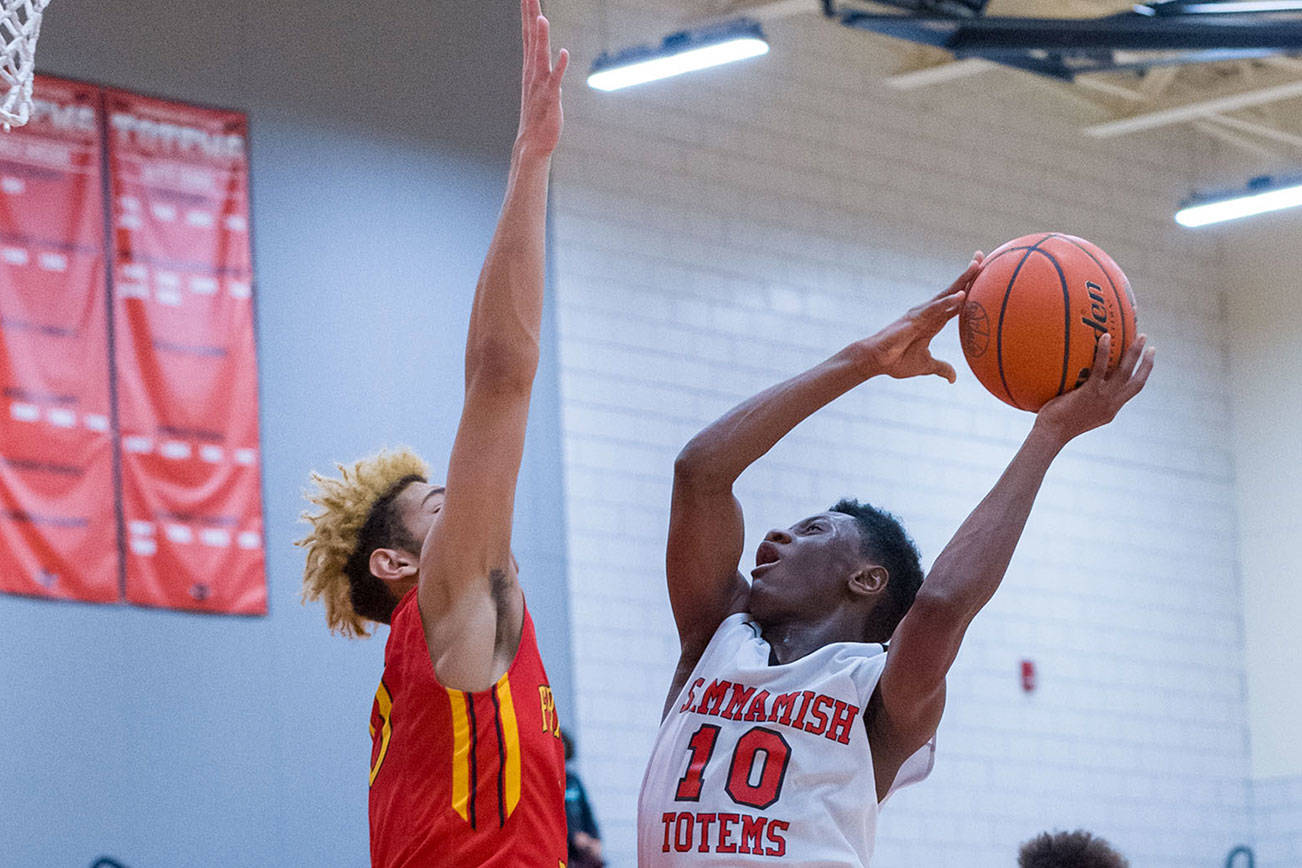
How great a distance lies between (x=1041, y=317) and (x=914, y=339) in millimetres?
302

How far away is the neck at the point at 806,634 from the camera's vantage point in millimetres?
3816

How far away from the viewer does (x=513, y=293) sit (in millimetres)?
2945

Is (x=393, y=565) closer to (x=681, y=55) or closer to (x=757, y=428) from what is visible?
(x=757, y=428)

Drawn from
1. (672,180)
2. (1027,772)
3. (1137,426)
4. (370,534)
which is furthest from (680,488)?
(1137,426)

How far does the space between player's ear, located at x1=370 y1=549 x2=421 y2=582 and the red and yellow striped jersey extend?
197mm

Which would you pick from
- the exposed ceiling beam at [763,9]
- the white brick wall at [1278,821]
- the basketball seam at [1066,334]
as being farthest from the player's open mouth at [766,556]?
the white brick wall at [1278,821]

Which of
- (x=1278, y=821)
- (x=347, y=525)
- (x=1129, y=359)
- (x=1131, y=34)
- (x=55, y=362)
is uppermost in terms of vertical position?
(x=1131, y=34)

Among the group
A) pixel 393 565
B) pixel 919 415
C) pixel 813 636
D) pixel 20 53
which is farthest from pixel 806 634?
pixel 919 415

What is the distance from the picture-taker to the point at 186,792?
23.6 feet

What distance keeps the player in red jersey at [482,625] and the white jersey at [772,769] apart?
424 mm

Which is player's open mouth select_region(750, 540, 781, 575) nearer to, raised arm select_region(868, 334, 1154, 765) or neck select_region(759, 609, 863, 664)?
neck select_region(759, 609, 863, 664)

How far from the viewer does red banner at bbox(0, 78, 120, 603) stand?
6922mm

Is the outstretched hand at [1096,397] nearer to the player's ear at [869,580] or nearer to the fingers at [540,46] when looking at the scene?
the player's ear at [869,580]

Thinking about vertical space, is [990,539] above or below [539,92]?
below
